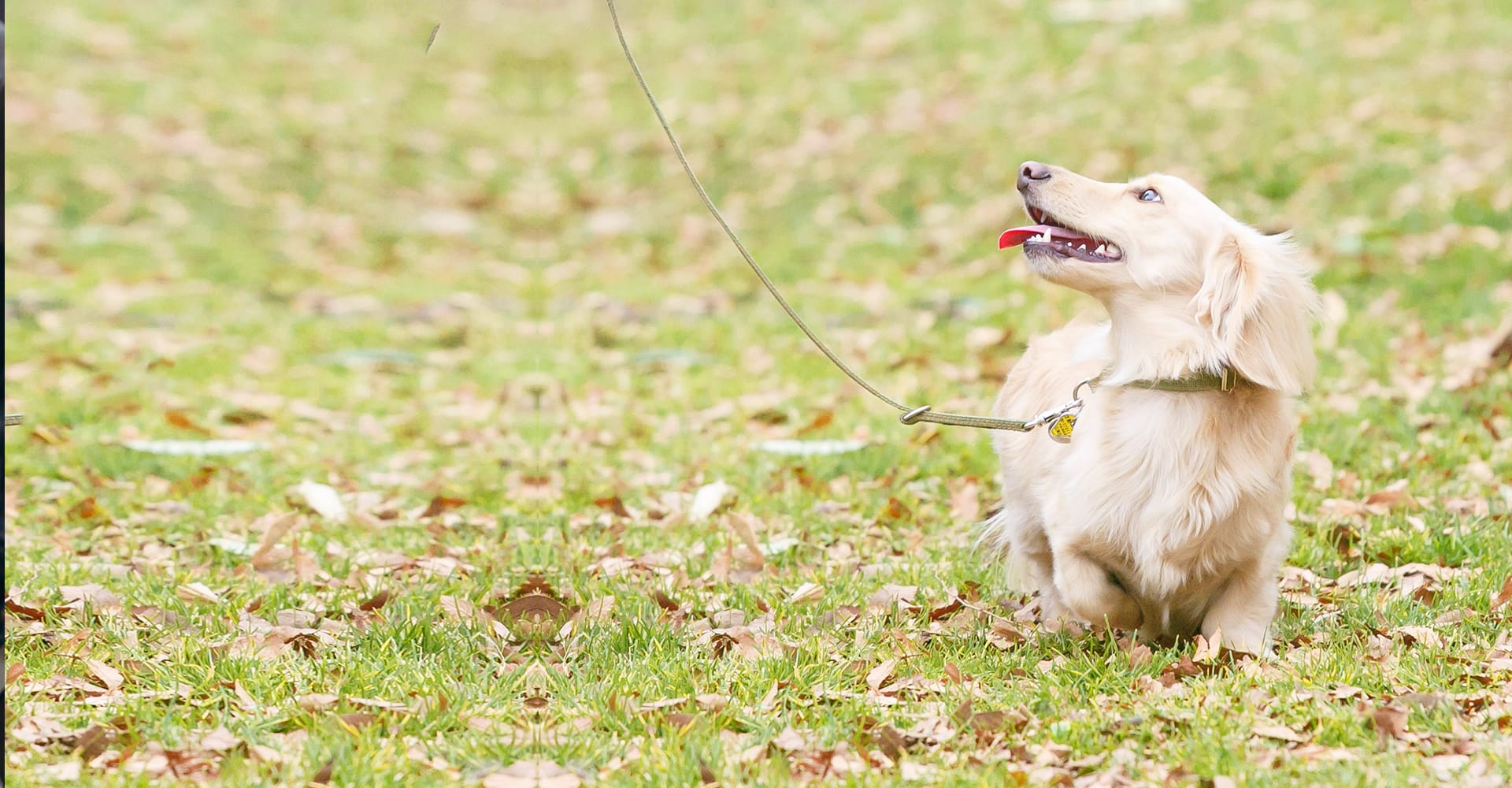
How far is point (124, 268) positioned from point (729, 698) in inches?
294

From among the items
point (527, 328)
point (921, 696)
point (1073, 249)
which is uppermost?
point (1073, 249)

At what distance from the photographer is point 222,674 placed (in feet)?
11.1

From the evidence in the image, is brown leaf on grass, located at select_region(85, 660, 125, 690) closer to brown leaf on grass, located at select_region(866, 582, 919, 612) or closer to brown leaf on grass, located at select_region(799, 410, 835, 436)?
brown leaf on grass, located at select_region(866, 582, 919, 612)

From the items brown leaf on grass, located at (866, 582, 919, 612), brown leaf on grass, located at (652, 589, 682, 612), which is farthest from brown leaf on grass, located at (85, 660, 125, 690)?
brown leaf on grass, located at (866, 582, 919, 612)

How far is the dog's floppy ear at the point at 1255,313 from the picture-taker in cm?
351

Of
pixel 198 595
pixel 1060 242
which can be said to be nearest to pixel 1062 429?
pixel 1060 242

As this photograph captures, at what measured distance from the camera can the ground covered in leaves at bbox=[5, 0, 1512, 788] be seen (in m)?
3.19

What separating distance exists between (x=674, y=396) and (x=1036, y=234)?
3590 mm

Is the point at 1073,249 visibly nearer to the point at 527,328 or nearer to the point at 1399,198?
the point at 527,328

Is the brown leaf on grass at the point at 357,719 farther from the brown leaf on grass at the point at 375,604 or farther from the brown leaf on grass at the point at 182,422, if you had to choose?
the brown leaf on grass at the point at 182,422

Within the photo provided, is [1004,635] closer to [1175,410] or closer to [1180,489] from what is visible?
[1180,489]

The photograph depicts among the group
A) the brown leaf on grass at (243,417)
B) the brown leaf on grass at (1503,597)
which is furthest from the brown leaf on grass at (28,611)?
the brown leaf on grass at (1503,597)

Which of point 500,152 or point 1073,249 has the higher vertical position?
point 1073,249

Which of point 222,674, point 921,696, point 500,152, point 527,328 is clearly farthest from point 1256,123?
point 222,674
